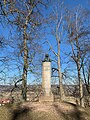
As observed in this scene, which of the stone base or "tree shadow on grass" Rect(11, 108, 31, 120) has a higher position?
the stone base

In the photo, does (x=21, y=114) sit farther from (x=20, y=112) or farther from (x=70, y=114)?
(x=70, y=114)

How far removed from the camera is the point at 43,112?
9961mm

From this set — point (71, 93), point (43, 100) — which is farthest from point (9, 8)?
point (71, 93)

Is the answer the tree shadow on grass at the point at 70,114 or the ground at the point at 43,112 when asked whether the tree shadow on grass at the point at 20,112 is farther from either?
the tree shadow on grass at the point at 70,114

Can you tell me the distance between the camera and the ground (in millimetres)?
9602

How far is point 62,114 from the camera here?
998cm

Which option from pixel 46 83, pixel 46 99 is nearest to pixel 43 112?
pixel 46 99

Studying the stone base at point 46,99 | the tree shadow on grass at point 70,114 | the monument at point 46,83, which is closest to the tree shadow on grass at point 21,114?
the tree shadow on grass at point 70,114

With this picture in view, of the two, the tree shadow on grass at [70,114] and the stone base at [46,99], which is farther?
the stone base at [46,99]

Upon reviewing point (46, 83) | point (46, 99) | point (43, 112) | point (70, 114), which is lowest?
point (70, 114)

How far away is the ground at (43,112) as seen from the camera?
9602 mm

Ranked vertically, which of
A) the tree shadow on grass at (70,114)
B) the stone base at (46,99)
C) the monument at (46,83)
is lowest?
the tree shadow on grass at (70,114)

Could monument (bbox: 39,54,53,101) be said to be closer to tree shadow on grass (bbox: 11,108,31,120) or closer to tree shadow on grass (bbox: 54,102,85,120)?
tree shadow on grass (bbox: 54,102,85,120)

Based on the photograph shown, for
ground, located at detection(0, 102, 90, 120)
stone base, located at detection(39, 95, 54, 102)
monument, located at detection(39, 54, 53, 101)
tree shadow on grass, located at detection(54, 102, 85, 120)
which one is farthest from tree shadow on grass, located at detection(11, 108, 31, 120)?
monument, located at detection(39, 54, 53, 101)
